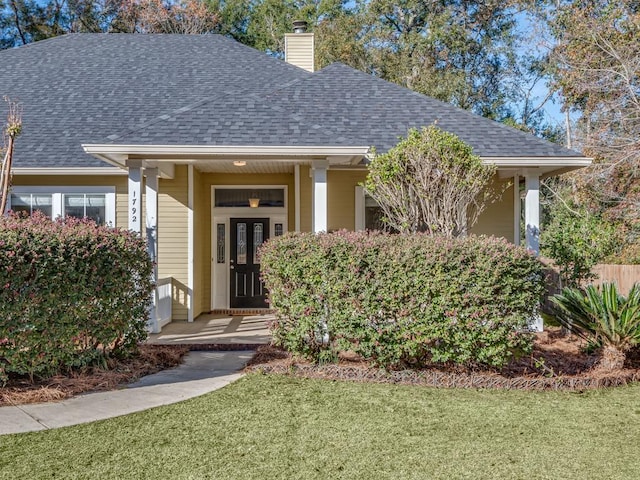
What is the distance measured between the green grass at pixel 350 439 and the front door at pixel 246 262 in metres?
6.37

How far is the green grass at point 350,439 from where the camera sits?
13.1ft

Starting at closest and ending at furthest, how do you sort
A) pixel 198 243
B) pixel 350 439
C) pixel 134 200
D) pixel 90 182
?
pixel 350 439
pixel 134 200
pixel 90 182
pixel 198 243

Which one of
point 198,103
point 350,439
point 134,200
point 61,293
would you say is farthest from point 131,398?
point 198,103

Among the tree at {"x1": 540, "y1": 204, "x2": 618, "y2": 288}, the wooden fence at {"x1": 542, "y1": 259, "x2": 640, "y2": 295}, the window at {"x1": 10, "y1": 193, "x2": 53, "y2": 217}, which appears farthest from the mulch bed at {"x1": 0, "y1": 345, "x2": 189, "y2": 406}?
the wooden fence at {"x1": 542, "y1": 259, "x2": 640, "y2": 295}

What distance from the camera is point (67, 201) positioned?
35.2 feet

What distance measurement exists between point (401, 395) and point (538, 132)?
24.2m

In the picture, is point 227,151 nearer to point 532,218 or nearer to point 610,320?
point 532,218

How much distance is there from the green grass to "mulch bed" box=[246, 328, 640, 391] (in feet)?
0.98

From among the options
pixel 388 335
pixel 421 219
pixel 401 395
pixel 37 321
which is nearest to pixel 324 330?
pixel 388 335

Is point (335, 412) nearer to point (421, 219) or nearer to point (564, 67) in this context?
point (421, 219)

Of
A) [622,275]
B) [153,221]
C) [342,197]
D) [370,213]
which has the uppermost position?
[342,197]

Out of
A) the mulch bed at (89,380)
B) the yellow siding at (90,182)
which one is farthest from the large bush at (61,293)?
the yellow siding at (90,182)

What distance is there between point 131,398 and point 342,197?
6.28m

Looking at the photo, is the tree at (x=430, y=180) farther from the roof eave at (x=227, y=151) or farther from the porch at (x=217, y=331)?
the porch at (x=217, y=331)
